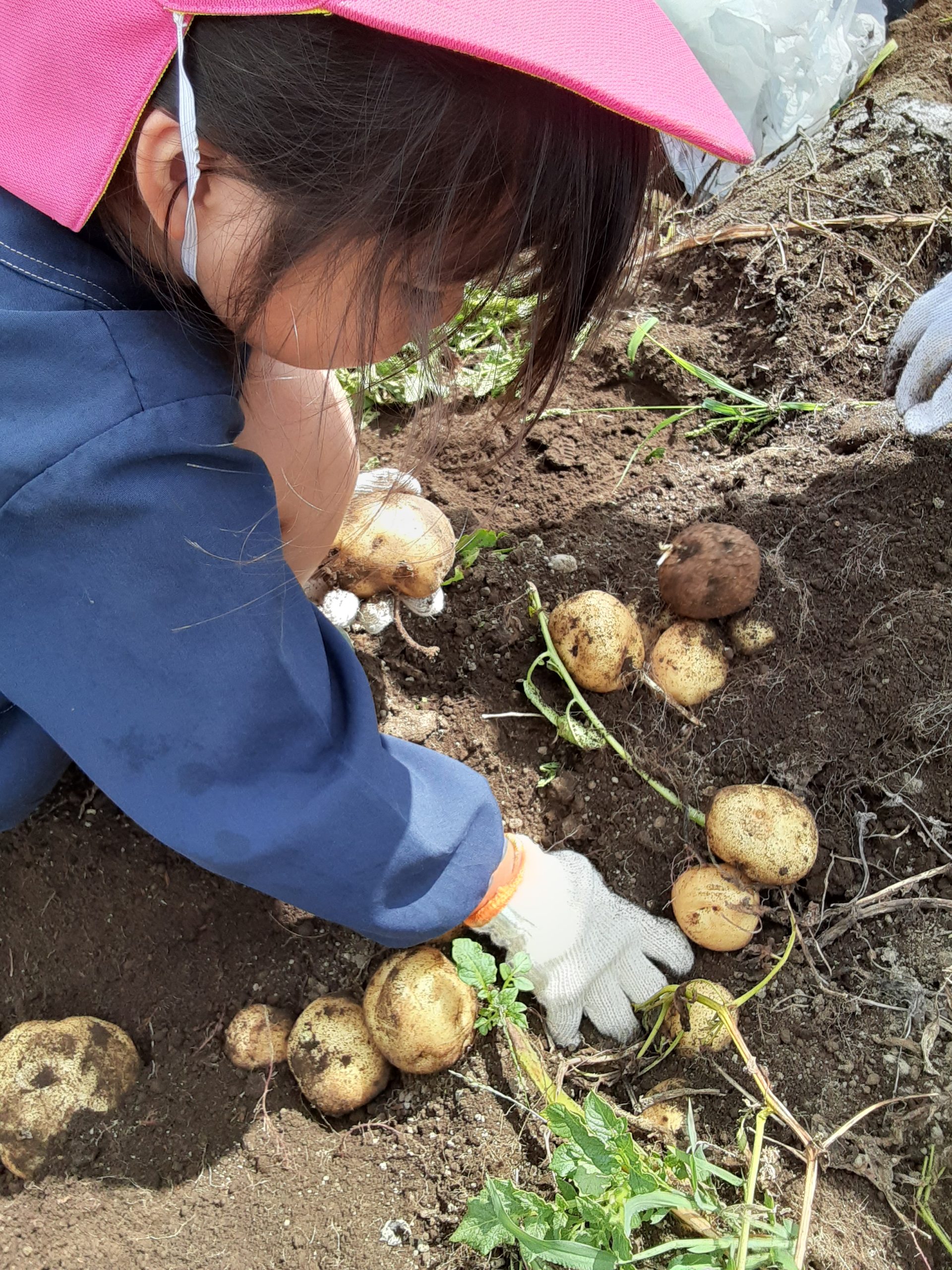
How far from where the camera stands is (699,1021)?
63.1 inches

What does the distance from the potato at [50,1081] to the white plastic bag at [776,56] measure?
2.46 meters

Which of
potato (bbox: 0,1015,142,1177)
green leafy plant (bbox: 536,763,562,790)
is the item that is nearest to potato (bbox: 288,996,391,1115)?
potato (bbox: 0,1015,142,1177)

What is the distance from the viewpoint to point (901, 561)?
1946mm

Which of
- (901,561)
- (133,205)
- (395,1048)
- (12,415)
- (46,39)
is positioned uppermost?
(46,39)

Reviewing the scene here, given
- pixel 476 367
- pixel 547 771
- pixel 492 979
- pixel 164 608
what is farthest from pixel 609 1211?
pixel 476 367

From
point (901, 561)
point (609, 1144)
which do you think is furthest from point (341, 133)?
point (901, 561)

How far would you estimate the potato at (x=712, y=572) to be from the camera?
1811mm

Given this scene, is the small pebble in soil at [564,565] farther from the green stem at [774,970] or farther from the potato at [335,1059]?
the potato at [335,1059]

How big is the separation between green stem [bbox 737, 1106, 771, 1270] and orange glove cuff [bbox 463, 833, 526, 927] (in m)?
0.56

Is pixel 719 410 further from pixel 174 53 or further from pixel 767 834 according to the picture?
pixel 174 53

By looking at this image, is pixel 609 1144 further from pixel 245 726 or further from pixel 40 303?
pixel 40 303

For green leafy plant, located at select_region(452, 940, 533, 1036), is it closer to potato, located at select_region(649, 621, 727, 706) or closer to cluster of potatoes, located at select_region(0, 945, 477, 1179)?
cluster of potatoes, located at select_region(0, 945, 477, 1179)

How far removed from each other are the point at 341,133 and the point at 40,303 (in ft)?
1.48

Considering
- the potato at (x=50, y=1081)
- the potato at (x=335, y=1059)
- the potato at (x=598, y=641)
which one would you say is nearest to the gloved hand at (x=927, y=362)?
the potato at (x=598, y=641)
